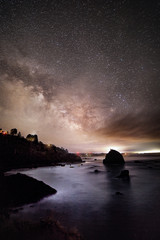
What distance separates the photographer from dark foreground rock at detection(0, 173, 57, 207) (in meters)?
6.97

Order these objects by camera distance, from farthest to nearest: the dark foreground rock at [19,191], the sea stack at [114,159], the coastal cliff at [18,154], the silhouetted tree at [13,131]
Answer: the silhouetted tree at [13,131], the sea stack at [114,159], the coastal cliff at [18,154], the dark foreground rock at [19,191]

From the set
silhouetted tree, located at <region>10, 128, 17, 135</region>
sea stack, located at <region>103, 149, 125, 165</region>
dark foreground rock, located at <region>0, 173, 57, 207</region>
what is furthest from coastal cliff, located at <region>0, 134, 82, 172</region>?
silhouetted tree, located at <region>10, 128, 17, 135</region>

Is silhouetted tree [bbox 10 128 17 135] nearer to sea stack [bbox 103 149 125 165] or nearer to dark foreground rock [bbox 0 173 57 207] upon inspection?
sea stack [bbox 103 149 125 165]

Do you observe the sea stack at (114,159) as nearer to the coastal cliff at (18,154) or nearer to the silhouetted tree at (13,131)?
the coastal cliff at (18,154)

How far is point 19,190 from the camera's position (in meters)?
7.63

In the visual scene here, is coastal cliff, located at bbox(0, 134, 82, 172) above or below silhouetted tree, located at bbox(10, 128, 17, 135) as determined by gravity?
below

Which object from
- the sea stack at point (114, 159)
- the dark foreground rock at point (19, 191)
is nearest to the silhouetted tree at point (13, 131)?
the sea stack at point (114, 159)

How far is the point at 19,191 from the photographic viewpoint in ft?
24.9

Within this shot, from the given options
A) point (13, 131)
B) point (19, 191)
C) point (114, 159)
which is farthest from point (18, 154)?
point (13, 131)

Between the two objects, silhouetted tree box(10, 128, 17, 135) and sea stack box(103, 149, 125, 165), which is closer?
sea stack box(103, 149, 125, 165)

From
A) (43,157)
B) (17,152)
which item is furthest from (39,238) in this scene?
(43,157)

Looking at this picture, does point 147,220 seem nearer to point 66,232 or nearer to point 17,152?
point 66,232

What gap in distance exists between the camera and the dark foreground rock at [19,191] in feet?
22.9

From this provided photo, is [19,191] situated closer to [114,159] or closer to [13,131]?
[114,159]
